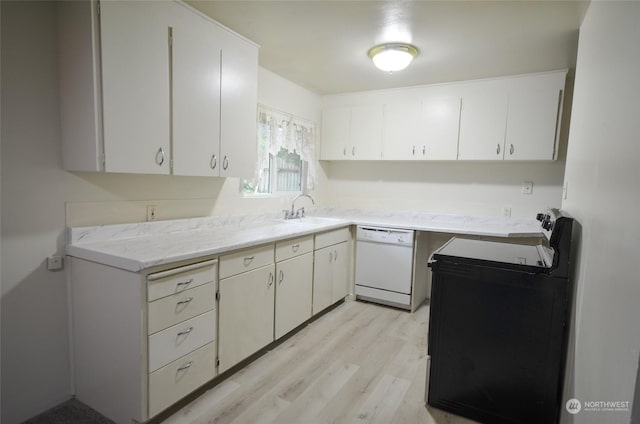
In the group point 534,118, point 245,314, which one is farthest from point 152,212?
point 534,118

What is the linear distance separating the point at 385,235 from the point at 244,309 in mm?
1712

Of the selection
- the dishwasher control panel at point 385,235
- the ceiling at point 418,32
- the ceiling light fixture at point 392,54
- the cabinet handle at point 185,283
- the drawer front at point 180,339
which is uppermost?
the ceiling at point 418,32

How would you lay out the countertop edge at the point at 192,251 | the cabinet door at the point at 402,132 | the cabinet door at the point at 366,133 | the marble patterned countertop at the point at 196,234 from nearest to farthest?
the countertop edge at the point at 192,251
the marble patterned countertop at the point at 196,234
the cabinet door at the point at 402,132
the cabinet door at the point at 366,133

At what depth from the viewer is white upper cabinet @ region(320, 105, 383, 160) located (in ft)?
12.7

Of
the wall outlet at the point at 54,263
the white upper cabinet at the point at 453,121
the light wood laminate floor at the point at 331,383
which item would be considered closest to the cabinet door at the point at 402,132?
the white upper cabinet at the point at 453,121

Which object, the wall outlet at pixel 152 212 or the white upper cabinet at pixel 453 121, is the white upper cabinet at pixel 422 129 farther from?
the wall outlet at pixel 152 212

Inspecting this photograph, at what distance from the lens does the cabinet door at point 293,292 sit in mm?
2575

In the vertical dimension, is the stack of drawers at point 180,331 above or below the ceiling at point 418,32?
below

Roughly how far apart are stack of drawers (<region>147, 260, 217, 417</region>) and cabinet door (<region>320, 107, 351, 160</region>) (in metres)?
2.50

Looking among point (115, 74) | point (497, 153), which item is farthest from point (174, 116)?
point (497, 153)

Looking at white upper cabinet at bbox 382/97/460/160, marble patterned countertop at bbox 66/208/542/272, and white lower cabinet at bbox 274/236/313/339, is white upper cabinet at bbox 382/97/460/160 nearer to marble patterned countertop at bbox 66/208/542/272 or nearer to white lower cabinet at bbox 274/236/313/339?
marble patterned countertop at bbox 66/208/542/272

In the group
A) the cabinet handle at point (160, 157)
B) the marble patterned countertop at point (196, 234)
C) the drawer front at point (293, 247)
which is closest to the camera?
the marble patterned countertop at point (196, 234)

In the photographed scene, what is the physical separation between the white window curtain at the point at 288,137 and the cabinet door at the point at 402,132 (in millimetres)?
872

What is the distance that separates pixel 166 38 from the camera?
1.96 meters
